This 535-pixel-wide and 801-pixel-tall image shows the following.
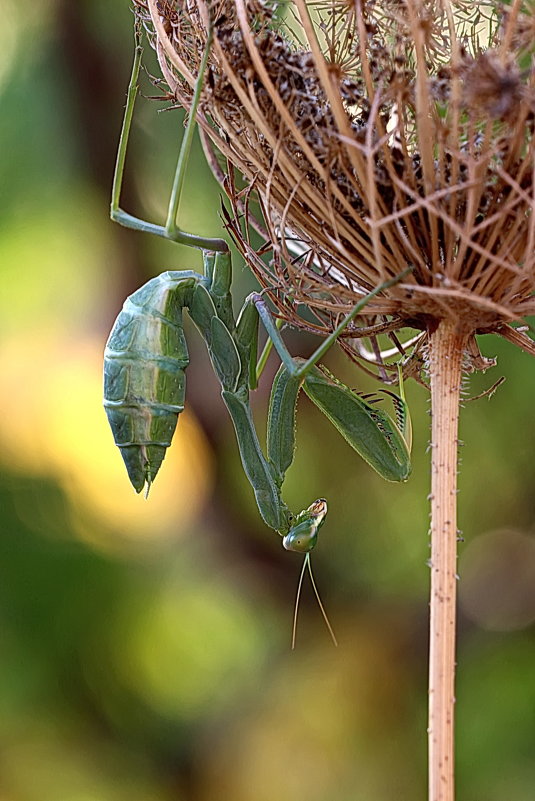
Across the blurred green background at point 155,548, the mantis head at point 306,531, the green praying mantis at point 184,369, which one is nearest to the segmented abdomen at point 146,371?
the green praying mantis at point 184,369

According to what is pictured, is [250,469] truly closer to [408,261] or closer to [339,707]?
[408,261]

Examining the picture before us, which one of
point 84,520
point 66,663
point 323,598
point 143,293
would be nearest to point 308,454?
point 323,598

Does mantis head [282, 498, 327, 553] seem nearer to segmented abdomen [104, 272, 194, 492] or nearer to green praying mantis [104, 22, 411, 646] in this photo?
green praying mantis [104, 22, 411, 646]

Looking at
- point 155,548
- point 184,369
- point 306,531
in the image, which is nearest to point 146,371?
point 184,369

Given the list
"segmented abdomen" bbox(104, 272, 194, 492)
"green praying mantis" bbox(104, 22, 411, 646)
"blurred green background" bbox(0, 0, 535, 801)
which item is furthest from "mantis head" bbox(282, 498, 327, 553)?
"blurred green background" bbox(0, 0, 535, 801)

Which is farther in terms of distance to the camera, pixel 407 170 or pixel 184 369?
pixel 184 369

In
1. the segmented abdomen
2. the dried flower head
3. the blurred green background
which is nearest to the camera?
the dried flower head

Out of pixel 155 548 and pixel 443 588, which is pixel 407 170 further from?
pixel 155 548
